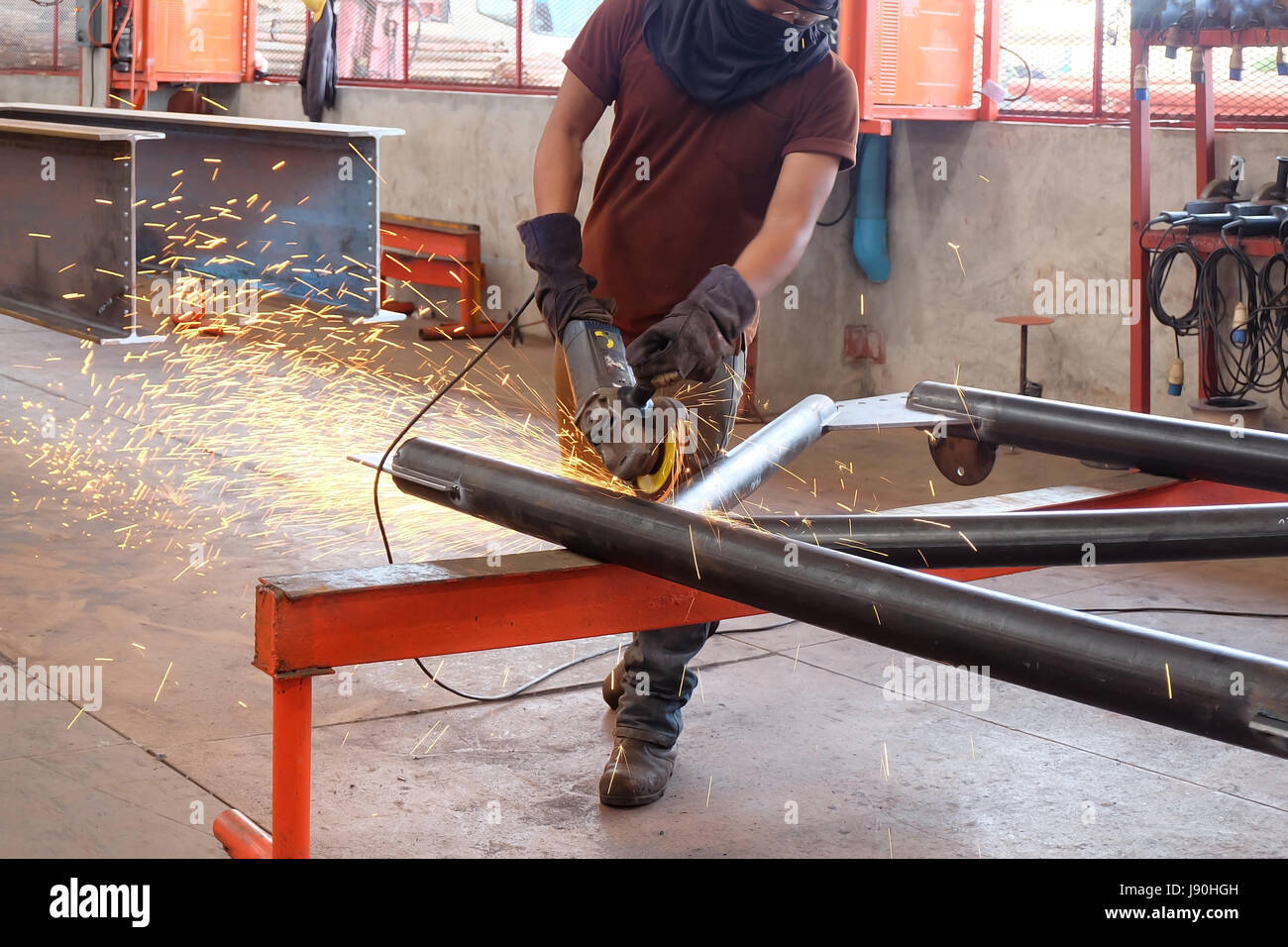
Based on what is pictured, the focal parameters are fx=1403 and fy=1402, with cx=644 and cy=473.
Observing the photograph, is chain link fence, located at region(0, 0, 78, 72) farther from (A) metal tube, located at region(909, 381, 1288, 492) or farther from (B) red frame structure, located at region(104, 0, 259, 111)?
(A) metal tube, located at region(909, 381, 1288, 492)

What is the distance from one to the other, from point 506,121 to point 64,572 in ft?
18.5

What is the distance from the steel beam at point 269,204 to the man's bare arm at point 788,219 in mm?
2659

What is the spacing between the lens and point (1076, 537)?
89.4 inches

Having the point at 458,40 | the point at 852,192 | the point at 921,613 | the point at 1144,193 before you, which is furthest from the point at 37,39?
the point at 921,613

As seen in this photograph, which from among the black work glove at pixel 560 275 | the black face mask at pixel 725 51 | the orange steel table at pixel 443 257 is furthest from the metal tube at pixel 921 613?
the orange steel table at pixel 443 257

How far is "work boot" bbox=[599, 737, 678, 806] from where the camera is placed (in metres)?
2.80

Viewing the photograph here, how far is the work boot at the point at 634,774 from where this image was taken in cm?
280

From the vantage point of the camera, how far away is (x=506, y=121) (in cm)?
917

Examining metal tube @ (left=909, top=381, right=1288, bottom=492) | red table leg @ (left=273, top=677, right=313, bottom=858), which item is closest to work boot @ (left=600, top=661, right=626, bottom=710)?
metal tube @ (left=909, top=381, right=1288, bottom=492)

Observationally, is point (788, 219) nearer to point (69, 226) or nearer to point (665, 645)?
point (665, 645)

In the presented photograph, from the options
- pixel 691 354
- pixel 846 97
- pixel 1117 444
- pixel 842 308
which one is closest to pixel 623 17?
pixel 846 97

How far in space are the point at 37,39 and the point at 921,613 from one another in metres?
15.2

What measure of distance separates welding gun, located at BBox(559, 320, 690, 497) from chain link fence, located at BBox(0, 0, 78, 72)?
1395 centimetres
